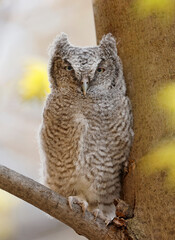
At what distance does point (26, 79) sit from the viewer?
1738 millimetres

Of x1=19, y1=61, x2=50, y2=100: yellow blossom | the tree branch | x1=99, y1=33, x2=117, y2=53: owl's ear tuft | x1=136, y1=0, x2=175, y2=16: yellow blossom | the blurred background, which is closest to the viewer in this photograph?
the tree branch

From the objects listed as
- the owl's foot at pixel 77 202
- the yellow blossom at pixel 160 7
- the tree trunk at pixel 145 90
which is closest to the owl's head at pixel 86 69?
the tree trunk at pixel 145 90

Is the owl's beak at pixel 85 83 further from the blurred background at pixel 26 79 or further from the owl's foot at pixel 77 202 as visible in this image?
the owl's foot at pixel 77 202

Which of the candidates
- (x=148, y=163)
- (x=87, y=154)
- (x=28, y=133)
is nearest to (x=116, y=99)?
(x=87, y=154)

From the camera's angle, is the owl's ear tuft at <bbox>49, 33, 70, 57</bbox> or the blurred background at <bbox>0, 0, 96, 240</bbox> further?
the blurred background at <bbox>0, 0, 96, 240</bbox>

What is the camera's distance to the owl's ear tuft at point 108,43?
1.42 meters

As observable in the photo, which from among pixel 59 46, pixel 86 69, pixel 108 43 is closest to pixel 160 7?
pixel 108 43

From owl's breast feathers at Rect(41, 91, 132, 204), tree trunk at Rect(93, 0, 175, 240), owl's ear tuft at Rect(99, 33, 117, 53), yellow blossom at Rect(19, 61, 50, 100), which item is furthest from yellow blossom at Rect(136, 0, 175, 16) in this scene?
yellow blossom at Rect(19, 61, 50, 100)

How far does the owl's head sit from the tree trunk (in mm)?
110

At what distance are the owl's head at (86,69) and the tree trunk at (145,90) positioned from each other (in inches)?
4.3

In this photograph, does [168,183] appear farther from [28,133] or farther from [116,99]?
[28,133]

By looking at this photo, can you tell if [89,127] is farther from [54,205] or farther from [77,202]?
[54,205]

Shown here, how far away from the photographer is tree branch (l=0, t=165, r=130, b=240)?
45.9 inches

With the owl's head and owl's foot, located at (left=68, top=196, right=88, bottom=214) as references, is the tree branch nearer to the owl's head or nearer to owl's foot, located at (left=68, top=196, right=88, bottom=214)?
owl's foot, located at (left=68, top=196, right=88, bottom=214)
